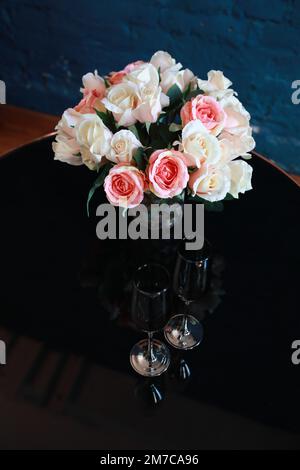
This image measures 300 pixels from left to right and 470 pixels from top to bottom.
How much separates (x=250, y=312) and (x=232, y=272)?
3.7 inches

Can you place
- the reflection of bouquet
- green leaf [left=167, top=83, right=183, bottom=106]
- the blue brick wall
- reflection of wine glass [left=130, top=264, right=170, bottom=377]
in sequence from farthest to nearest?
the blue brick wall, green leaf [left=167, top=83, right=183, bottom=106], the reflection of bouquet, reflection of wine glass [left=130, top=264, right=170, bottom=377]

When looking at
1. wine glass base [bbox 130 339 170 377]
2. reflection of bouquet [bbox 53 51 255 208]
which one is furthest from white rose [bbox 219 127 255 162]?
wine glass base [bbox 130 339 170 377]

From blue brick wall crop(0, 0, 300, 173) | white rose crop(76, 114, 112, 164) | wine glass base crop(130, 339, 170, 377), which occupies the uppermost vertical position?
blue brick wall crop(0, 0, 300, 173)

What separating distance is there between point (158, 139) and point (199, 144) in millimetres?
99

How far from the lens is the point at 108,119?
2.67ft

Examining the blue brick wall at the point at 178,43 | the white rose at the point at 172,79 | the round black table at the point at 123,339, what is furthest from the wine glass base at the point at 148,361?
the blue brick wall at the point at 178,43

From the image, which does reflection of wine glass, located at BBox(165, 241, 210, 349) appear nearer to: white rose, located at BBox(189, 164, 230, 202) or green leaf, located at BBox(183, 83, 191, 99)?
white rose, located at BBox(189, 164, 230, 202)

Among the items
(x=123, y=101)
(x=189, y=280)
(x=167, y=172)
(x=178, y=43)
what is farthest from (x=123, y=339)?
(x=178, y=43)

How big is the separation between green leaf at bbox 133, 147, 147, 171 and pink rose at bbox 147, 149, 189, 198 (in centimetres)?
3

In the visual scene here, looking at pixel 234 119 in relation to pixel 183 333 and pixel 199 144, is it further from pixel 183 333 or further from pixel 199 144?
pixel 183 333

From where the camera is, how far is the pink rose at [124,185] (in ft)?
2.43

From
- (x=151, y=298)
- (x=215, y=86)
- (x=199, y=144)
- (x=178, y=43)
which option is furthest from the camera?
(x=178, y=43)

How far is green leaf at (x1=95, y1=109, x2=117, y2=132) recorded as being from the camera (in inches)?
31.8

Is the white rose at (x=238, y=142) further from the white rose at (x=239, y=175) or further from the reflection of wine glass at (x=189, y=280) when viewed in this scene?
the reflection of wine glass at (x=189, y=280)
